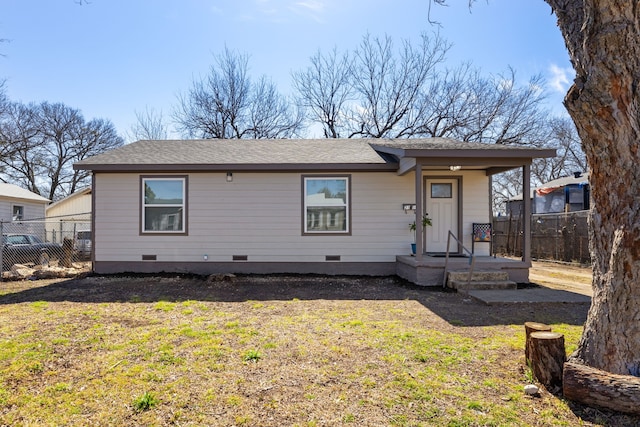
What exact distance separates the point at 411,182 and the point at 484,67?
15965mm

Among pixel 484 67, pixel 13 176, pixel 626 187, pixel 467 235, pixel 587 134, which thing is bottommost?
pixel 467 235

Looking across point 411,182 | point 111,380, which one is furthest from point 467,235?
point 111,380

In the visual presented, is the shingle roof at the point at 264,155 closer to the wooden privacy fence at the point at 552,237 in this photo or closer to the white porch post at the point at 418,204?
the white porch post at the point at 418,204

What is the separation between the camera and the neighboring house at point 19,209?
15.6m

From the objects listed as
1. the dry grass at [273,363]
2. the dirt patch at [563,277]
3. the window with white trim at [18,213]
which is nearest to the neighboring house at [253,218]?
the dirt patch at [563,277]

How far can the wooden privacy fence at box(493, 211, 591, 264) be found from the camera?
440 inches

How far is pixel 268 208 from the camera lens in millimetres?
8648

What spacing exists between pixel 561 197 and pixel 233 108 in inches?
713

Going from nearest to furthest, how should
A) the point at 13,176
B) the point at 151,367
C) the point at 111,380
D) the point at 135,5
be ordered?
the point at 111,380 → the point at 151,367 → the point at 135,5 → the point at 13,176

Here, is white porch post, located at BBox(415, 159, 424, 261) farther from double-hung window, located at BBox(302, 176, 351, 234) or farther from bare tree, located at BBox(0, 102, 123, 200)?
bare tree, located at BBox(0, 102, 123, 200)

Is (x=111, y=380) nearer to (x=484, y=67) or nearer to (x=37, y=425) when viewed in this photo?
(x=37, y=425)

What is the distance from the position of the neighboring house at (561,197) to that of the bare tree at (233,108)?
1372cm

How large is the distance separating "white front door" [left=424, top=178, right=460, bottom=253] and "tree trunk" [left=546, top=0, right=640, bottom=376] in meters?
6.07

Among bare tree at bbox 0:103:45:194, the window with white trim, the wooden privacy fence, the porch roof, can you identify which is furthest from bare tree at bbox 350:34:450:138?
bare tree at bbox 0:103:45:194
